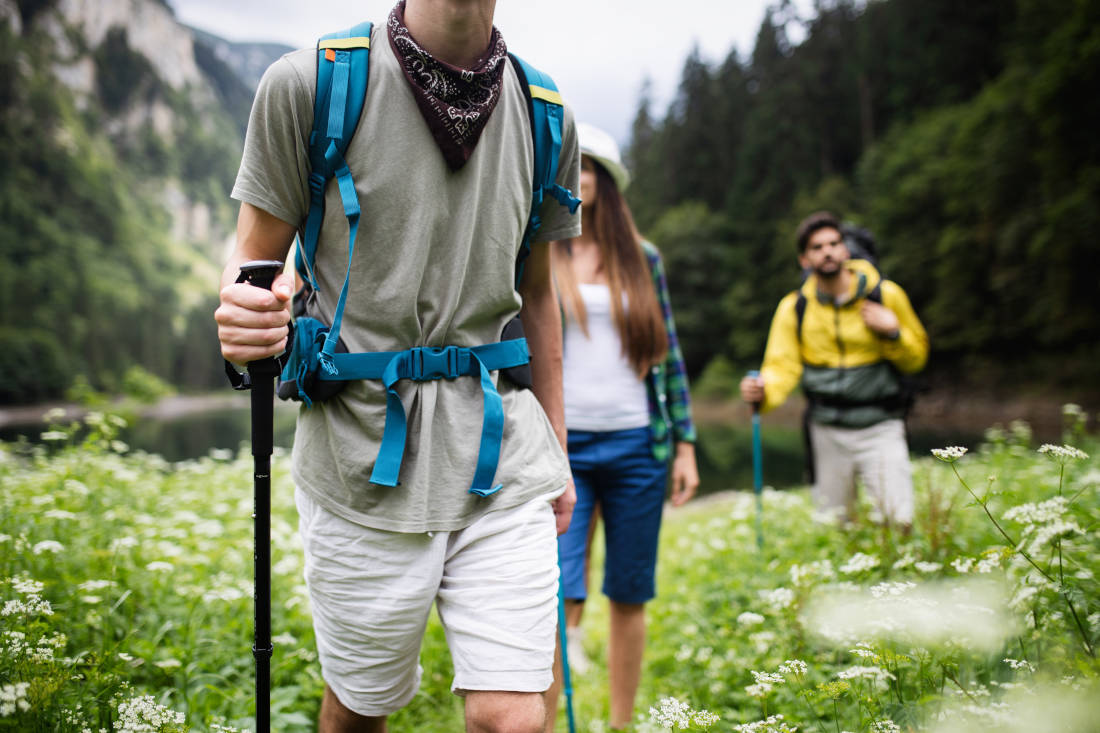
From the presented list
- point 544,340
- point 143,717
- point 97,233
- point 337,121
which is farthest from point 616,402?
point 97,233

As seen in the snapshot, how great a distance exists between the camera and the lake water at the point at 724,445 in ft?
53.3

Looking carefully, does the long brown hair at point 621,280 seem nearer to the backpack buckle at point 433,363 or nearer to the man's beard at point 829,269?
the backpack buckle at point 433,363

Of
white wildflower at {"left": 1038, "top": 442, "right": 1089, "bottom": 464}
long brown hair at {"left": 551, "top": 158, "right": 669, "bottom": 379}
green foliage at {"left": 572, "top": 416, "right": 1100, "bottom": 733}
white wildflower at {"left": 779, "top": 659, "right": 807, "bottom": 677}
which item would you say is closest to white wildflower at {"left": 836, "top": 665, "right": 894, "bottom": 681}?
green foliage at {"left": 572, "top": 416, "right": 1100, "bottom": 733}

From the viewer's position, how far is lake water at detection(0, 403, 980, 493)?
639 inches

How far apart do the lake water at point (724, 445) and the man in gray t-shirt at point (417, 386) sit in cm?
361

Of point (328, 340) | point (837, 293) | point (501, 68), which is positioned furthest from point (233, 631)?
point (837, 293)

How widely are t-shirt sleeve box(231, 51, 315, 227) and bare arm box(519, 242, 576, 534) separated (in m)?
0.74

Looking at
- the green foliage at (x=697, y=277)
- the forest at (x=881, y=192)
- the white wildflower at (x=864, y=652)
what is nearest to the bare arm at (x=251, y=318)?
the white wildflower at (x=864, y=652)

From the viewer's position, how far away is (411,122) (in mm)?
1586

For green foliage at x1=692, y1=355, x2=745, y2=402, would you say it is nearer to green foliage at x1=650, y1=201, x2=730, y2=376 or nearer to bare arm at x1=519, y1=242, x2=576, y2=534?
green foliage at x1=650, y1=201, x2=730, y2=376

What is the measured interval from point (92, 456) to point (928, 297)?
3917 centimetres

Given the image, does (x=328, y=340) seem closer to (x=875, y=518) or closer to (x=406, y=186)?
(x=406, y=186)

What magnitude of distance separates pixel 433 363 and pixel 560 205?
0.61 meters

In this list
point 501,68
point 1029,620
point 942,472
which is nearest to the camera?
point 501,68
